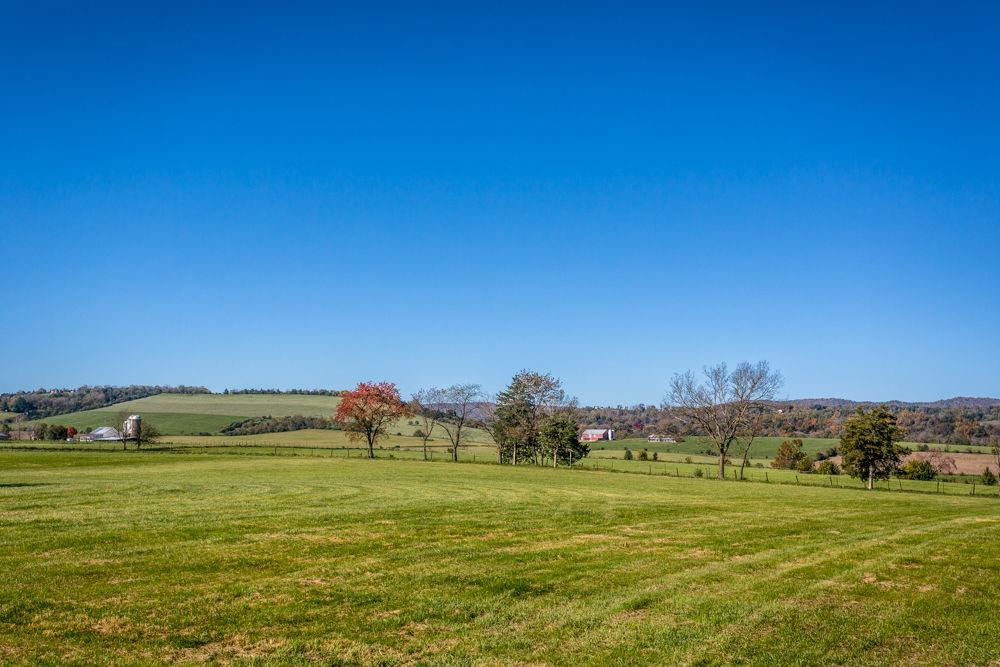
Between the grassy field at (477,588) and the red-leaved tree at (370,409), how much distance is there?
71.9 m

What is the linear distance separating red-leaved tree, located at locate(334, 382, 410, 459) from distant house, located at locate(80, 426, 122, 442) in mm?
58665

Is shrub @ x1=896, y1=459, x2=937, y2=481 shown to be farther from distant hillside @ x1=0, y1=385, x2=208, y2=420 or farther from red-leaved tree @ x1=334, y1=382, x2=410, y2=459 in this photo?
distant hillside @ x1=0, y1=385, x2=208, y2=420

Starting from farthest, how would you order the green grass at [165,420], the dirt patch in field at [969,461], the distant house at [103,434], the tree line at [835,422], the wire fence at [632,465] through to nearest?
the green grass at [165,420] < the distant house at [103,434] < the tree line at [835,422] < the dirt patch in field at [969,461] < the wire fence at [632,465]

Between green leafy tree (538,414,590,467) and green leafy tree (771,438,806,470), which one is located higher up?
green leafy tree (538,414,590,467)

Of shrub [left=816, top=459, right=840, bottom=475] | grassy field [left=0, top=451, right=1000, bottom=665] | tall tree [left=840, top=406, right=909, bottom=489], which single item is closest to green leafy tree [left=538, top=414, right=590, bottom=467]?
shrub [left=816, top=459, right=840, bottom=475]

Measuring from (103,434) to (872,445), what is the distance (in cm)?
12570

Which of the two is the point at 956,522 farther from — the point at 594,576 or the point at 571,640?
the point at 571,640

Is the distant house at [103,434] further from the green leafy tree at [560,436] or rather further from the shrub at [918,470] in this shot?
the shrub at [918,470]

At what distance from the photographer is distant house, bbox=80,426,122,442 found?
127600 millimetres

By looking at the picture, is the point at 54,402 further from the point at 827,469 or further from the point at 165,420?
the point at 827,469

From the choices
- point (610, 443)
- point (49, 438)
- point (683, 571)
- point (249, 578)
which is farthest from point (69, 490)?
point (610, 443)

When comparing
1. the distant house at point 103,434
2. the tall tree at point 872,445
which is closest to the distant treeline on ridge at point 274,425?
the distant house at point 103,434

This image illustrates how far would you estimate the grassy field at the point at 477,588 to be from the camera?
941cm

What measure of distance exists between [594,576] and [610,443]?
12480 cm
